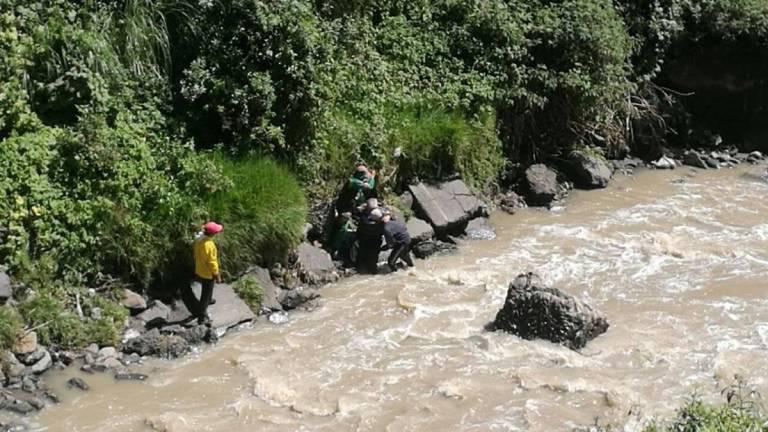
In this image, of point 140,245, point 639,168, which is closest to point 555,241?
point 639,168

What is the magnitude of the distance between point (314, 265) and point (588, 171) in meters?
6.46

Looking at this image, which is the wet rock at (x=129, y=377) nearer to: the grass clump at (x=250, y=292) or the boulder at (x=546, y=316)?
the grass clump at (x=250, y=292)

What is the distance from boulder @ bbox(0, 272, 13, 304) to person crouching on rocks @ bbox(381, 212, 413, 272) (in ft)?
16.5

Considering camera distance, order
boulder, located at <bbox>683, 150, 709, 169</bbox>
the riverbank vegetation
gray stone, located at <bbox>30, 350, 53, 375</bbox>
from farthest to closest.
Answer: boulder, located at <bbox>683, 150, 709, 169</bbox> → the riverbank vegetation → gray stone, located at <bbox>30, 350, 53, 375</bbox>

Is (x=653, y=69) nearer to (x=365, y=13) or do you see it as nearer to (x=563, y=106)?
(x=563, y=106)

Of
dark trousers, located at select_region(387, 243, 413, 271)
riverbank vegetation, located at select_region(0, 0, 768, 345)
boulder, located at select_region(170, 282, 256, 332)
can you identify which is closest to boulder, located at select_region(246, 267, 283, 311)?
riverbank vegetation, located at select_region(0, 0, 768, 345)

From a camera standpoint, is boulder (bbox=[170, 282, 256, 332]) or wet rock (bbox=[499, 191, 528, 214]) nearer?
boulder (bbox=[170, 282, 256, 332])

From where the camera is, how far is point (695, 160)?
62.1ft

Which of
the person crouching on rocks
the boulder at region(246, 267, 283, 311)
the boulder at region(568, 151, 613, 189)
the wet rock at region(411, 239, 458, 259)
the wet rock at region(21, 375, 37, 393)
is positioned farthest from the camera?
the boulder at region(568, 151, 613, 189)

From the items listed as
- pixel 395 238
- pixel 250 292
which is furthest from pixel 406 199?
pixel 250 292

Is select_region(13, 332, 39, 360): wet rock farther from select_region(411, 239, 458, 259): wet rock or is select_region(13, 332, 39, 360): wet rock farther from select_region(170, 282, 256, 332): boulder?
select_region(411, 239, 458, 259): wet rock

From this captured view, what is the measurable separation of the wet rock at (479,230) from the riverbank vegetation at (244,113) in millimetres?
955

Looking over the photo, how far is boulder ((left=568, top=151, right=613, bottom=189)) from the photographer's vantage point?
1711cm

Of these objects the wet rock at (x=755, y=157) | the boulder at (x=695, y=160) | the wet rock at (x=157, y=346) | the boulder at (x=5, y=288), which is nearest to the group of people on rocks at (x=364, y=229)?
the wet rock at (x=157, y=346)
